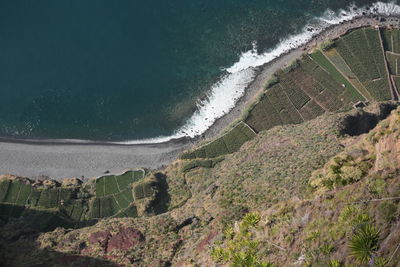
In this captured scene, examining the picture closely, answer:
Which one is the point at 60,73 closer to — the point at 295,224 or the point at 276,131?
the point at 276,131

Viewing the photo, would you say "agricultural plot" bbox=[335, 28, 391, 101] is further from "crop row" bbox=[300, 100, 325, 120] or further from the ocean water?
"crop row" bbox=[300, 100, 325, 120]

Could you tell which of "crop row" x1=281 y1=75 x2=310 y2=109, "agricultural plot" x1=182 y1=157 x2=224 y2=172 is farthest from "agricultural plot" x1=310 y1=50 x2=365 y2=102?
"agricultural plot" x1=182 y1=157 x2=224 y2=172

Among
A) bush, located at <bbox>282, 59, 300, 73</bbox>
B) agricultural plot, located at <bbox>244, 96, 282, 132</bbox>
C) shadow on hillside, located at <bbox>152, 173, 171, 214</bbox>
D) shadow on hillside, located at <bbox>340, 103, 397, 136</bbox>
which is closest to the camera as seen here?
shadow on hillside, located at <bbox>340, 103, 397, 136</bbox>

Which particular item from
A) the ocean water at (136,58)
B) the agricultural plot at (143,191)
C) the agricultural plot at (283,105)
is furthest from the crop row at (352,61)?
the agricultural plot at (143,191)

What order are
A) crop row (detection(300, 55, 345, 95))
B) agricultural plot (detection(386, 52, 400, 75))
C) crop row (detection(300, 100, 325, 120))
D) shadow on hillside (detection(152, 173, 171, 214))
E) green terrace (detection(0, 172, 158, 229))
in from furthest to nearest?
agricultural plot (detection(386, 52, 400, 75)) < crop row (detection(300, 55, 345, 95)) < crop row (detection(300, 100, 325, 120)) < shadow on hillside (detection(152, 173, 171, 214)) < green terrace (detection(0, 172, 158, 229))

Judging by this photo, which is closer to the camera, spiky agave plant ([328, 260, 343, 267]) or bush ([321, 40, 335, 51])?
spiky agave plant ([328, 260, 343, 267])

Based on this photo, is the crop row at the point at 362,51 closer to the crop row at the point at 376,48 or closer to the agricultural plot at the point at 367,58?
the agricultural plot at the point at 367,58

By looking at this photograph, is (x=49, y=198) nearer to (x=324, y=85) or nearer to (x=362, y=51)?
(x=324, y=85)

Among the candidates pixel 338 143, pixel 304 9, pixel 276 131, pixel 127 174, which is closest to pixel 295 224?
pixel 338 143
